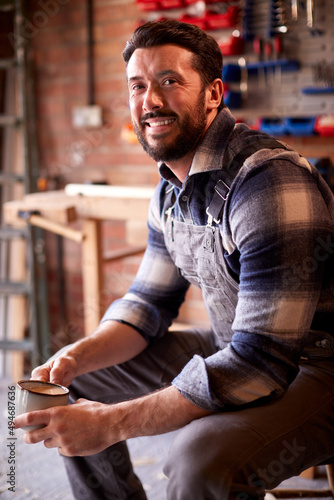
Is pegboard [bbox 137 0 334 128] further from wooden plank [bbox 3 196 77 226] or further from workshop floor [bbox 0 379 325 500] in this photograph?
workshop floor [bbox 0 379 325 500]

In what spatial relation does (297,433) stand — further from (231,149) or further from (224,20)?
(224,20)

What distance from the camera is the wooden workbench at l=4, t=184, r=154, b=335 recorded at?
2.21m

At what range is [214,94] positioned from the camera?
1371mm

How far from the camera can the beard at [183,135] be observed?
4.29ft

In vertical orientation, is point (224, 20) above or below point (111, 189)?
above

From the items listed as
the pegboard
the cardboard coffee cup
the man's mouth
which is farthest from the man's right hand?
the pegboard

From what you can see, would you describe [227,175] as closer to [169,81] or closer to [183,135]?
[183,135]

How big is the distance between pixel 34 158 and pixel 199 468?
2.17 meters

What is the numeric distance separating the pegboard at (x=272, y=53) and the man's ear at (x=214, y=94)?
993 mm

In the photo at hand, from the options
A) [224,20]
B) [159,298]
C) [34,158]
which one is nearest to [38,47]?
[34,158]

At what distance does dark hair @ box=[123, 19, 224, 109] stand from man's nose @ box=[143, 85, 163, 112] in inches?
4.0

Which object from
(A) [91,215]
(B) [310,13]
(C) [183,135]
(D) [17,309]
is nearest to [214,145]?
(C) [183,135]

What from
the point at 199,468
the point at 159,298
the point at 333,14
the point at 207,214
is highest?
the point at 333,14

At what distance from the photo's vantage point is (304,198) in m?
1.11
